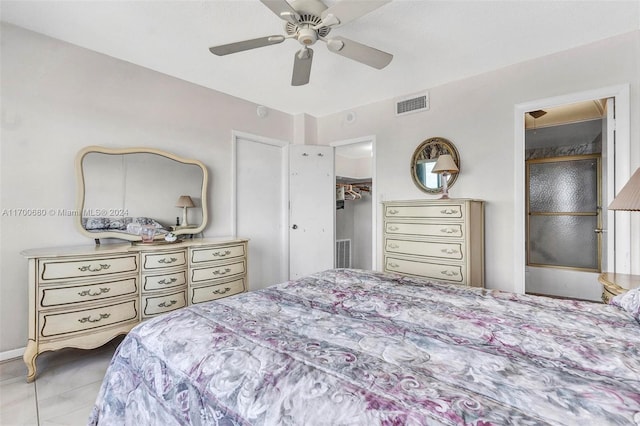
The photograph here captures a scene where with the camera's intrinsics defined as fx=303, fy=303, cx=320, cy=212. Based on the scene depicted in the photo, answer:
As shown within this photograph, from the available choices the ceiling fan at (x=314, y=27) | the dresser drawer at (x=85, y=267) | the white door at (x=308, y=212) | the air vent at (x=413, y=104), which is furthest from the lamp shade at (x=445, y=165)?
the dresser drawer at (x=85, y=267)

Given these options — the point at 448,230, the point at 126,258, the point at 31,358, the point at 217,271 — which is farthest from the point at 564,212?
the point at 31,358

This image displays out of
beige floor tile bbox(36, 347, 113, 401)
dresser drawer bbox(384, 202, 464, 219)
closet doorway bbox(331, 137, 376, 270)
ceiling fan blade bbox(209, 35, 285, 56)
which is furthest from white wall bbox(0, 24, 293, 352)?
closet doorway bbox(331, 137, 376, 270)

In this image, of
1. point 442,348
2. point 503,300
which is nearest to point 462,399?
point 442,348

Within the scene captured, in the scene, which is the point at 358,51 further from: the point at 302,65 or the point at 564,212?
the point at 564,212

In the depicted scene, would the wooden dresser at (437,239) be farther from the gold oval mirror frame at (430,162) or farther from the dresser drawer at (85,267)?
the dresser drawer at (85,267)

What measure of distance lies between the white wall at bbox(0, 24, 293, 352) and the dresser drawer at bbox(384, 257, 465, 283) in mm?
2508

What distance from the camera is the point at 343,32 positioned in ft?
7.65

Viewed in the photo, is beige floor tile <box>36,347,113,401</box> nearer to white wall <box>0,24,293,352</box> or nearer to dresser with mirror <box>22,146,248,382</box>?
dresser with mirror <box>22,146,248,382</box>

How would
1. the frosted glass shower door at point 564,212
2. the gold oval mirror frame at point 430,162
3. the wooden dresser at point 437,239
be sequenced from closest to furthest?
1. the wooden dresser at point 437,239
2. the gold oval mirror frame at point 430,162
3. the frosted glass shower door at point 564,212

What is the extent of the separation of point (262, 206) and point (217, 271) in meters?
1.25

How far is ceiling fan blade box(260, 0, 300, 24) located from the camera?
5.41 ft

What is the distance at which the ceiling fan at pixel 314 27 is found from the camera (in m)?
1.68

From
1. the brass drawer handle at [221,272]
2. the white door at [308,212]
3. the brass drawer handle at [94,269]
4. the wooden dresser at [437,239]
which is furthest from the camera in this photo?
the white door at [308,212]

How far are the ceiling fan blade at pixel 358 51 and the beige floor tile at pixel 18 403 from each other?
8.87 feet
